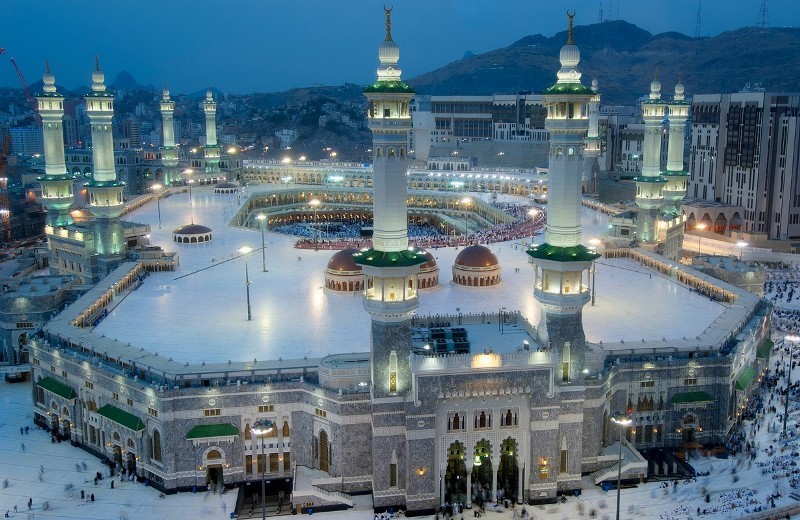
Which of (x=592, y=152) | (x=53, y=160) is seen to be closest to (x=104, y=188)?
(x=53, y=160)

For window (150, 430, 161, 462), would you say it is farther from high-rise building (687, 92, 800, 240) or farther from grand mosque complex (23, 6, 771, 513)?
high-rise building (687, 92, 800, 240)

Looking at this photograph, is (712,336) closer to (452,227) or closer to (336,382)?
(336,382)

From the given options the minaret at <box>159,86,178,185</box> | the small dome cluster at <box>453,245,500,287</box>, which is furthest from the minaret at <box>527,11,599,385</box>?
the minaret at <box>159,86,178,185</box>

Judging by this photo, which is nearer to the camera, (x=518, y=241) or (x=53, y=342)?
(x=53, y=342)

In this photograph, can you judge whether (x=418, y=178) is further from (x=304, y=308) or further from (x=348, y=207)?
(x=304, y=308)

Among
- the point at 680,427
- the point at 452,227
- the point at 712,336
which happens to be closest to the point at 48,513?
the point at 680,427

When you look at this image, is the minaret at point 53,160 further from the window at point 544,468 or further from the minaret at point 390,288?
the window at point 544,468

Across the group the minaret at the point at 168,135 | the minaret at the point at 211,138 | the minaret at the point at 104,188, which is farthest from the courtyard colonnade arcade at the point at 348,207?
the minaret at the point at 104,188
